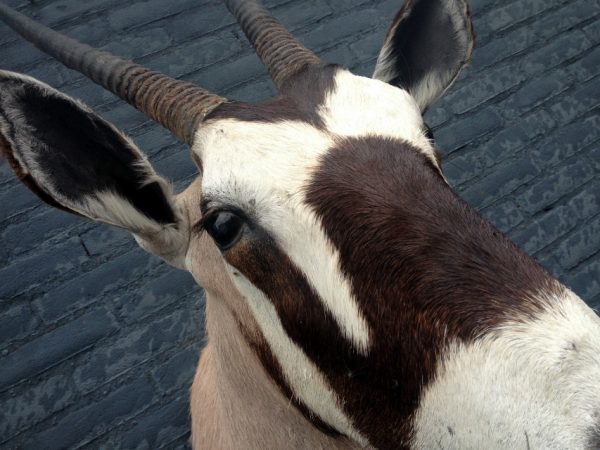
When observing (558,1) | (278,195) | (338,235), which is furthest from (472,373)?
(558,1)

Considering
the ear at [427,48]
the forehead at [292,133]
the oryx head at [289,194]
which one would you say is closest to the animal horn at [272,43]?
the oryx head at [289,194]

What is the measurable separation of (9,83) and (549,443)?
1.63m

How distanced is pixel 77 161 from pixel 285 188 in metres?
0.70

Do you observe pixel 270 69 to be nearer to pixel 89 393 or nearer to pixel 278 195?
pixel 278 195


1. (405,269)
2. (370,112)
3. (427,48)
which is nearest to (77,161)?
(370,112)

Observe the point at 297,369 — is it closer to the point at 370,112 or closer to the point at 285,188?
the point at 285,188

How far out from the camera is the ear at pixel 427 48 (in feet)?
7.55

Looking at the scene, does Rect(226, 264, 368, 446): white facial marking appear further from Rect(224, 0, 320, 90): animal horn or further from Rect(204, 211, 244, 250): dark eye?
Rect(224, 0, 320, 90): animal horn

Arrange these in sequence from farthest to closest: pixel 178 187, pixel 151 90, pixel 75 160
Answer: pixel 178 187 → pixel 151 90 → pixel 75 160

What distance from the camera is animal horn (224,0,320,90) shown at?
216 cm

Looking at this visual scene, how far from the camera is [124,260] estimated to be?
3.75m

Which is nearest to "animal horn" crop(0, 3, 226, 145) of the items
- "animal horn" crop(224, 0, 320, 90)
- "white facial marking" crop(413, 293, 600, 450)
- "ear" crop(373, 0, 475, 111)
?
"animal horn" crop(224, 0, 320, 90)

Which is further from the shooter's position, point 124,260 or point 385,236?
point 124,260

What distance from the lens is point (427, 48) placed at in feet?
7.88
